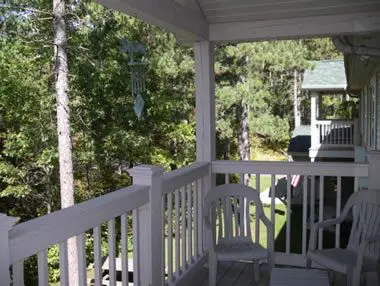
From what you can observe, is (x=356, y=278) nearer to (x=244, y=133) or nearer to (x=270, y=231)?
(x=270, y=231)

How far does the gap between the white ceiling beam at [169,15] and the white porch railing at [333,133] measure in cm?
963

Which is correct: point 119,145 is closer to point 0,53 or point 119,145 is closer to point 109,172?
point 109,172

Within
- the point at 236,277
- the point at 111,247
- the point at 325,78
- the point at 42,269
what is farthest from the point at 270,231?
the point at 325,78

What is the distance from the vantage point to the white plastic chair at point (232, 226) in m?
3.17

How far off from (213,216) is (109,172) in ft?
31.2

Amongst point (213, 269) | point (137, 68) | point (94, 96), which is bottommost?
point (213, 269)

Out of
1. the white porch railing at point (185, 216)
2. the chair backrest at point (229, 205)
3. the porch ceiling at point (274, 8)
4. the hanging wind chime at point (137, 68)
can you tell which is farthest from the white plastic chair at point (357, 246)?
the hanging wind chime at point (137, 68)

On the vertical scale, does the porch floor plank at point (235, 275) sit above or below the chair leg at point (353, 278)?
below

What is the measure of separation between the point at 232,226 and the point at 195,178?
497 mm

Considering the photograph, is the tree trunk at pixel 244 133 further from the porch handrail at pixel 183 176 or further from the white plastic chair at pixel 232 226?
the white plastic chair at pixel 232 226

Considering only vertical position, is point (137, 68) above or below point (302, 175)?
above

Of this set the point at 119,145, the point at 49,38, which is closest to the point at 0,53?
the point at 49,38

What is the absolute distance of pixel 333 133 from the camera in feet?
42.7

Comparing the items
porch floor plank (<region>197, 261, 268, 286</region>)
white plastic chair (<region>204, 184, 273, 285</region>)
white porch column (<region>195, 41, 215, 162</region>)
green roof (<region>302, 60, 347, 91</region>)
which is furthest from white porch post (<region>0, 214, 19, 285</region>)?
green roof (<region>302, 60, 347, 91</region>)
